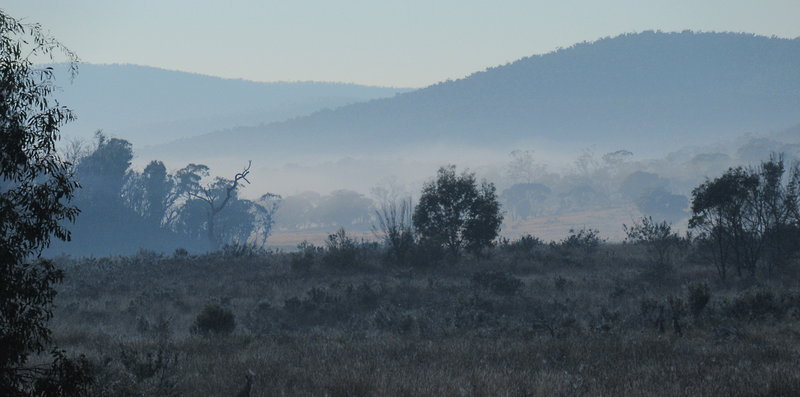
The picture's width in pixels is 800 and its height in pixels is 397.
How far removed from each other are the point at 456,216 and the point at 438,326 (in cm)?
1829

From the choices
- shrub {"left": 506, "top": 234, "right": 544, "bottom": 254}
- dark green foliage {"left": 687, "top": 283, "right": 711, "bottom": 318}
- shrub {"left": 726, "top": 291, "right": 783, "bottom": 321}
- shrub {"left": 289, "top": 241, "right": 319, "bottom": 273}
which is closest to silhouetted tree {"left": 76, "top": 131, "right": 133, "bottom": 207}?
shrub {"left": 289, "top": 241, "right": 319, "bottom": 273}

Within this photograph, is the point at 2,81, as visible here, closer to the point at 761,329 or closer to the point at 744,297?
the point at 761,329

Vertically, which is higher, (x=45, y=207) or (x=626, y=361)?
(x=45, y=207)

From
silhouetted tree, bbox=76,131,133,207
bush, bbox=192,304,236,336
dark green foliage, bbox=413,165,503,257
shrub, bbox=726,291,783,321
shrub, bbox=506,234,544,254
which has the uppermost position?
silhouetted tree, bbox=76,131,133,207

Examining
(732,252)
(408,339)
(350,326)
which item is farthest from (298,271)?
(732,252)

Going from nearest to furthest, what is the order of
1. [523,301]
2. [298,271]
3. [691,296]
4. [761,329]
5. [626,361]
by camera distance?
1. [626,361]
2. [761,329]
3. [691,296]
4. [523,301]
5. [298,271]

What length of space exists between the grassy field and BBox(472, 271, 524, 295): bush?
3.4 inches

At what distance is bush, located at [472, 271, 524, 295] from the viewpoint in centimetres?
2622

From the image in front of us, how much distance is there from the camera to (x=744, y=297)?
19.1 meters

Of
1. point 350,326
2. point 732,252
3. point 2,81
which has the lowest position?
point 350,326

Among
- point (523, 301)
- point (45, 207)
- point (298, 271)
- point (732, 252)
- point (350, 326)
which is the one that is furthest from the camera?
point (298, 271)

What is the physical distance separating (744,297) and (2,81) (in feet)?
61.7

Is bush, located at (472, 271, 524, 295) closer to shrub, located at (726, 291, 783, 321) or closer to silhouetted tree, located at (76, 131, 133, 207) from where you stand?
shrub, located at (726, 291, 783, 321)

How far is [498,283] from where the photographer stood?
2666cm
